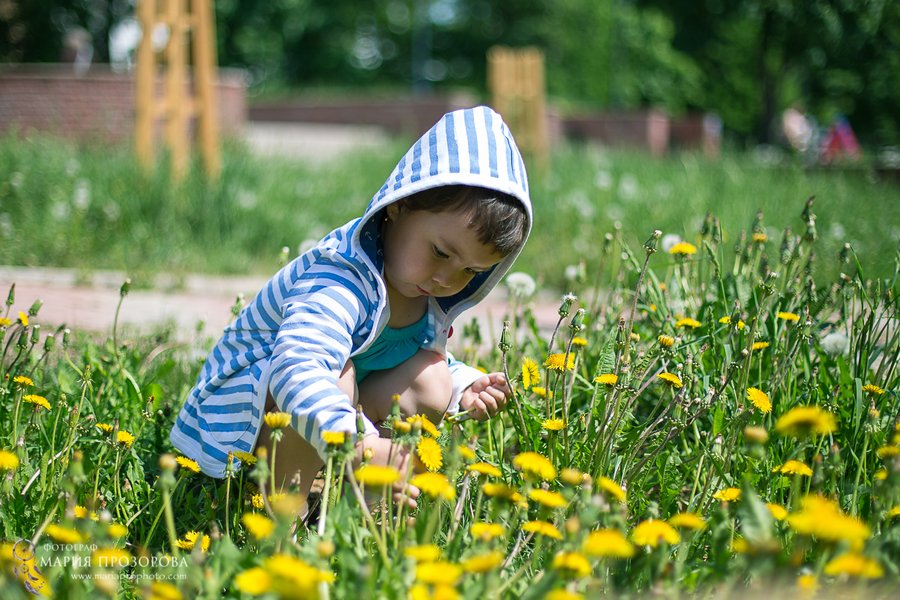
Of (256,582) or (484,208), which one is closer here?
(256,582)

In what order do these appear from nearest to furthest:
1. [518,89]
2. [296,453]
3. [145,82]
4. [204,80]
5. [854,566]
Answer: [854,566], [296,453], [145,82], [204,80], [518,89]

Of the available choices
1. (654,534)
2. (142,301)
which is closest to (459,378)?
(654,534)

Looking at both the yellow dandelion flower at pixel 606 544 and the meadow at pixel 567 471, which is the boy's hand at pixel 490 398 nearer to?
the meadow at pixel 567 471

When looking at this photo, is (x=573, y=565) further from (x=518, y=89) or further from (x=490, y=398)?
(x=518, y=89)

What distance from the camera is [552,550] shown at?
138 centimetres

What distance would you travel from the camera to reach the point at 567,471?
137 cm

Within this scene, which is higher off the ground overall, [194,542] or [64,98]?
[194,542]

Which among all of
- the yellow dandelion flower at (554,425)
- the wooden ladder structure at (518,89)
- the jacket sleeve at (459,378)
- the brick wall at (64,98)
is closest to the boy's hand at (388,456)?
the yellow dandelion flower at (554,425)

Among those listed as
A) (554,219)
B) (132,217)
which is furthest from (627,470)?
(554,219)

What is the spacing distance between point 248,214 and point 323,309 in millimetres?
4093

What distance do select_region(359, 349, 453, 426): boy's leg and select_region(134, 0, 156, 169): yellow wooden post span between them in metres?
4.27

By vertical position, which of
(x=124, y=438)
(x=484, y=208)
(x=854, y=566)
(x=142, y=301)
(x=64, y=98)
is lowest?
(x=64, y=98)

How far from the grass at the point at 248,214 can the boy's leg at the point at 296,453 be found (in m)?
2.44

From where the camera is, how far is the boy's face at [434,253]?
6.41 feet
